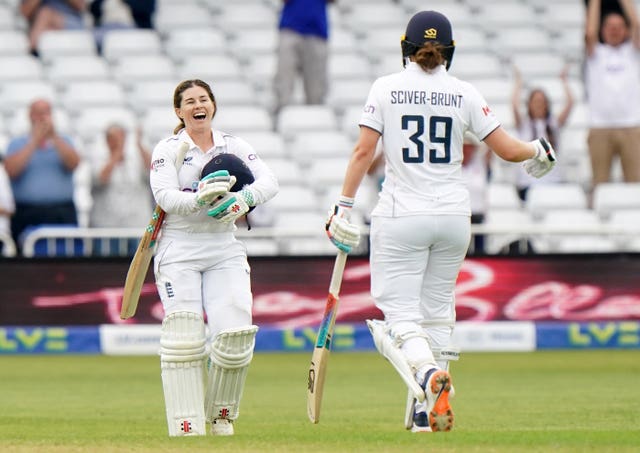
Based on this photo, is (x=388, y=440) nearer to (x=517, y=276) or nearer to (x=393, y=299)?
(x=393, y=299)

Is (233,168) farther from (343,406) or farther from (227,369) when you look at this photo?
(343,406)

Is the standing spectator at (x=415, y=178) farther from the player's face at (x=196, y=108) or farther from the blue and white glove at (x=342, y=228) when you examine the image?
the player's face at (x=196, y=108)

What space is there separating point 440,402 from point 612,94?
932 cm

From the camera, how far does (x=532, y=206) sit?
16281 mm

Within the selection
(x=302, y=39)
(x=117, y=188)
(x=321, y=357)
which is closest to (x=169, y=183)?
(x=321, y=357)

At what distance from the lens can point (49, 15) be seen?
60.9ft

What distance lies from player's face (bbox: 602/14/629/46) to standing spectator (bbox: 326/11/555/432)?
28.3ft

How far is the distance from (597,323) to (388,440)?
819cm

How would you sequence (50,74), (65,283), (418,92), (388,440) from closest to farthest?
(388,440), (418,92), (65,283), (50,74)

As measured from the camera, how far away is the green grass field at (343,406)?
7035mm

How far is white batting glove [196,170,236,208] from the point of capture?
7.73 meters

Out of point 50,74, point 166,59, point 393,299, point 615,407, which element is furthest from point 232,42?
point 393,299

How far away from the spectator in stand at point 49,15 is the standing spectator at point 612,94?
19.8 ft

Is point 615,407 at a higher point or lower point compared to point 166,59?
lower
